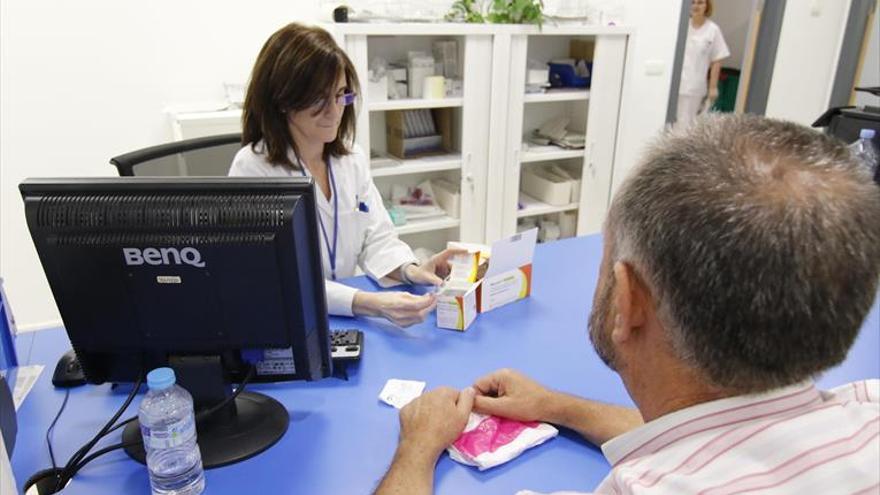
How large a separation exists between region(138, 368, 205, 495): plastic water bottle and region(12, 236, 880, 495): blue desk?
0.05 meters

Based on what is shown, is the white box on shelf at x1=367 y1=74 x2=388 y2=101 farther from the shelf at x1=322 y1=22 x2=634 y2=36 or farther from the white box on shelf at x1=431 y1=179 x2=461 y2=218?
the white box on shelf at x1=431 y1=179 x2=461 y2=218

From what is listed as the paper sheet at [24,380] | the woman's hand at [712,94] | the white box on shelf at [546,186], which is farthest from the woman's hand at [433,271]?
the woman's hand at [712,94]

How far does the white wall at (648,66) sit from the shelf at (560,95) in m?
0.34

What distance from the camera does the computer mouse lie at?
3.99 feet

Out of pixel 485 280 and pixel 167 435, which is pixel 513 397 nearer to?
pixel 485 280

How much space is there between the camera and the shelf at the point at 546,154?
10.9 feet

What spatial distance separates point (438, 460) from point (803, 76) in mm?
4467

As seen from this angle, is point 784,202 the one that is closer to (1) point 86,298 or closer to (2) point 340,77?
(1) point 86,298

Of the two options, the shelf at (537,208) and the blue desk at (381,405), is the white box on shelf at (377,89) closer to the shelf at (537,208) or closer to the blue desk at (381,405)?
the shelf at (537,208)

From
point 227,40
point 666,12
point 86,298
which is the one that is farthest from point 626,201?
point 666,12

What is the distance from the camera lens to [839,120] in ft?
7.43

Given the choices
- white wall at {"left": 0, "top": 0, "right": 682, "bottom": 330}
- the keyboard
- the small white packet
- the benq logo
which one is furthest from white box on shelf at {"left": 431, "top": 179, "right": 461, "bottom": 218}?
the benq logo

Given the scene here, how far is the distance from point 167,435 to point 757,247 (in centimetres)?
82

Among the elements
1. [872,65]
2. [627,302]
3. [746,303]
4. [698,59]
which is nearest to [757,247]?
[746,303]
